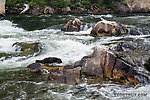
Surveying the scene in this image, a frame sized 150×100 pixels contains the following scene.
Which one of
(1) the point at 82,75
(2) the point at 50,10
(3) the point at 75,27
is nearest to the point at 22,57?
(1) the point at 82,75

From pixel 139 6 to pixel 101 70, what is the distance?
2324 cm

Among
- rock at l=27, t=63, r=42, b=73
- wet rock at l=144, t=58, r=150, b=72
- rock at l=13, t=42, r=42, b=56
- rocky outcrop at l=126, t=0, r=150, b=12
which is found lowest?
rock at l=27, t=63, r=42, b=73

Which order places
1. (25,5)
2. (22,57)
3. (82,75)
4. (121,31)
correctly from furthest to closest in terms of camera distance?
(25,5) < (121,31) < (22,57) < (82,75)

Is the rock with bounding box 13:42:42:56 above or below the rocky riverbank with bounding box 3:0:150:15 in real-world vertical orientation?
below

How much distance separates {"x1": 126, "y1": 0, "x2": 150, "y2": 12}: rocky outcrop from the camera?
25906mm

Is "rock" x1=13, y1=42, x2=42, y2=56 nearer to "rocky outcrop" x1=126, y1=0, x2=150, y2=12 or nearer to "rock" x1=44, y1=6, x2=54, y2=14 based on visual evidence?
"rock" x1=44, y1=6, x2=54, y2=14

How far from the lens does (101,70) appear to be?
18.0 ft

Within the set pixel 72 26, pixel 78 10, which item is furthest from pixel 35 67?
pixel 78 10

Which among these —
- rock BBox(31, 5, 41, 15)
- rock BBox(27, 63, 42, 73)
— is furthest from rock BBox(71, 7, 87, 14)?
rock BBox(27, 63, 42, 73)

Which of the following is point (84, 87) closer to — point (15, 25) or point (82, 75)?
point (82, 75)

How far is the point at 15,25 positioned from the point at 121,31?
8.75 meters

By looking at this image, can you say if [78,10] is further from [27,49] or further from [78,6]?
[27,49]

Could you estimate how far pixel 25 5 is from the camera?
22.6 m

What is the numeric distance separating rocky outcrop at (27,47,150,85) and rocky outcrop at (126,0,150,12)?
22063 mm
